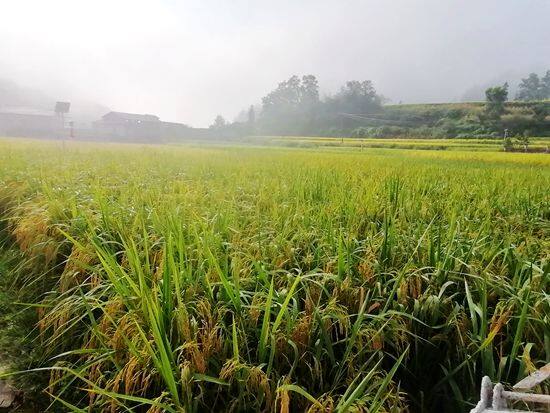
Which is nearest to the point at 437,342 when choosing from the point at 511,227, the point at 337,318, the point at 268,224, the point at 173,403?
the point at 337,318

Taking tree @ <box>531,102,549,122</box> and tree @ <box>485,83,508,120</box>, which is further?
tree @ <box>485,83,508,120</box>

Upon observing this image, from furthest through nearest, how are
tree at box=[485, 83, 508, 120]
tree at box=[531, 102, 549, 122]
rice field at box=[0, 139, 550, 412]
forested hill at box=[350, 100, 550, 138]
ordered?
tree at box=[485, 83, 508, 120] → tree at box=[531, 102, 549, 122] → forested hill at box=[350, 100, 550, 138] → rice field at box=[0, 139, 550, 412]

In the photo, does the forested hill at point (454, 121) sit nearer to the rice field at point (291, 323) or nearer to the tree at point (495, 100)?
the tree at point (495, 100)

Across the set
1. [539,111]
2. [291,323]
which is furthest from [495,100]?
[291,323]

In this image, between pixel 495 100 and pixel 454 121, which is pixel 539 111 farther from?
pixel 454 121

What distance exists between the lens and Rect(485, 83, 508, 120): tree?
39969 millimetres

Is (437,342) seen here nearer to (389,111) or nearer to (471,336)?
(471,336)

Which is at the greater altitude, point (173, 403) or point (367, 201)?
point (367, 201)

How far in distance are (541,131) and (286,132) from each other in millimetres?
25342

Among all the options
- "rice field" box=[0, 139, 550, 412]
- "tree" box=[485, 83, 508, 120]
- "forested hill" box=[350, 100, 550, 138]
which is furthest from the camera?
"tree" box=[485, 83, 508, 120]

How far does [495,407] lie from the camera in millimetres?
650

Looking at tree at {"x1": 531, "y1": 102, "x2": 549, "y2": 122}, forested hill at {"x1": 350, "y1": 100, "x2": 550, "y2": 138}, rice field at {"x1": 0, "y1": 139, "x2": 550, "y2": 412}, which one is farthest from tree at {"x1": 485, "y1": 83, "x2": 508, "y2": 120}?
rice field at {"x1": 0, "y1": 139, "x2": 550, "y2": 412}

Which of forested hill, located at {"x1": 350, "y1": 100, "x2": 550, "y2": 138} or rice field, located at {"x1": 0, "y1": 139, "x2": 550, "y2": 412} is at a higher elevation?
forested hill, located at {"x1": 350, "y1": 100, "x2": 550, "y2": 138}

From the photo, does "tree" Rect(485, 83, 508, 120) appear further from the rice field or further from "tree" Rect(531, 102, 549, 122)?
the rice field
